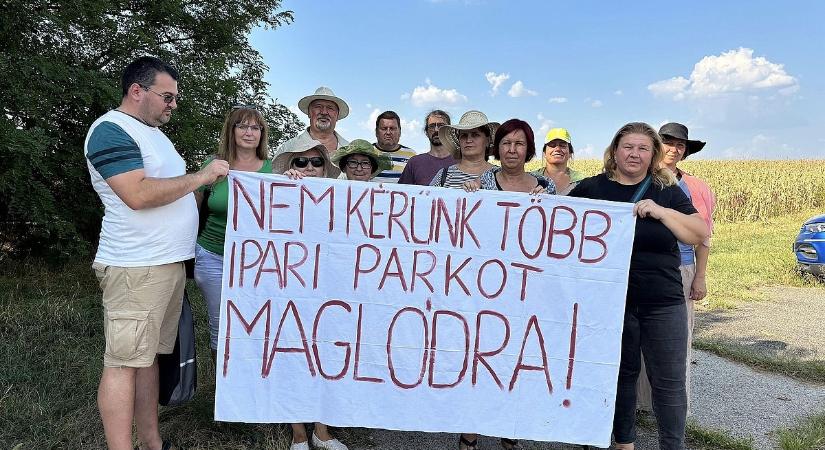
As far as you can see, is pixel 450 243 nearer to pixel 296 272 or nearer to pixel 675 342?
pixel 296 272

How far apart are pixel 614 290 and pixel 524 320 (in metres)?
0.50

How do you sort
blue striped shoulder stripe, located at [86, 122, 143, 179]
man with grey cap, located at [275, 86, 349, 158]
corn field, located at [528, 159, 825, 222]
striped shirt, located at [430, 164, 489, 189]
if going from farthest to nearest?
corn field, located at [528, 159, 825, 222], man with grey cap, located at [275, 86, 349, 158], striped shirt, located at [430, 164, 489, 189], blue striped shoulder stripe, located at [86, 122, 143, 179]

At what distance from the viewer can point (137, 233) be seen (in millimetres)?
2742

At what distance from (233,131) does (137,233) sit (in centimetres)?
88

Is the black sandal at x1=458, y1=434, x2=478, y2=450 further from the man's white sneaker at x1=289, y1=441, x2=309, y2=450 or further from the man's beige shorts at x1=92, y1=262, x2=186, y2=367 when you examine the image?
the man's beige shorts at x1=92, y1=262, x2=186, y2=367

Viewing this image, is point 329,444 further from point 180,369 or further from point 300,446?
point 180,369

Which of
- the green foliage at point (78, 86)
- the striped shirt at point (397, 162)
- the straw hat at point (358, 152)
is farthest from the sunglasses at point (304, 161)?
the green foliage at point (78, 86)

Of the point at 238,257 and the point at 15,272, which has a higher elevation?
the point at 238,257

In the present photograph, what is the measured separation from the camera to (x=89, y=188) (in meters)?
6.49

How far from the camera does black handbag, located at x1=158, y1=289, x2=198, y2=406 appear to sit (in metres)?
3.16

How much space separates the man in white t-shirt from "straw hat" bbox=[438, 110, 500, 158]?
1527mm

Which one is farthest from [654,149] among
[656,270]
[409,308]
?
[409,308]

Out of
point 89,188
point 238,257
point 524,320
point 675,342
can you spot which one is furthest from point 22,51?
point 675,342

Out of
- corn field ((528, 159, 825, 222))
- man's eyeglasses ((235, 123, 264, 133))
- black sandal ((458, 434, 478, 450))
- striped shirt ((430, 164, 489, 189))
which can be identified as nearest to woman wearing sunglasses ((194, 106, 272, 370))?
man's eyeglasses ((235, 123, 264, 133))
